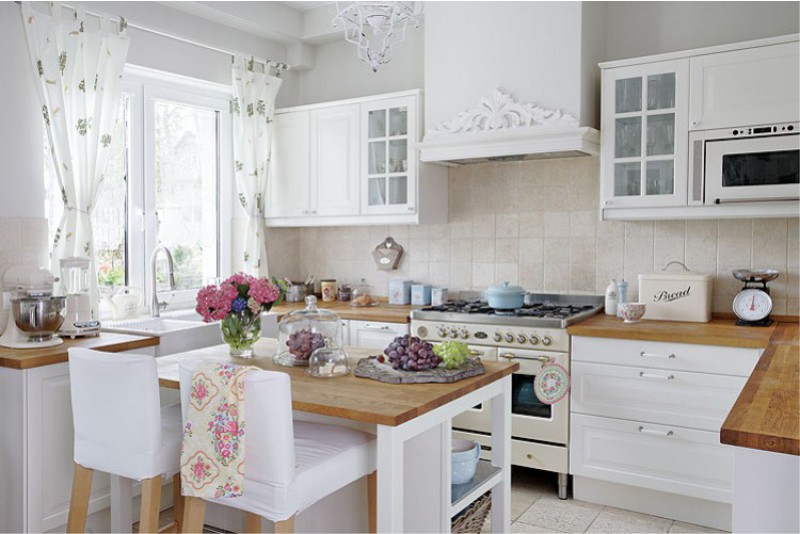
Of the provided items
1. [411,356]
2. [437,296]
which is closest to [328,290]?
[437,296]

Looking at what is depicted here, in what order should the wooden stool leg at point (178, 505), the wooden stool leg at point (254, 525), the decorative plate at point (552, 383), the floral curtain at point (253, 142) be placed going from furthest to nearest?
the floral curtain at point (253, 142) < the decorative plate at point (552, 383) < the wooden stool leg at point (178, 505) < the wooden stool leg at point (254, 525)

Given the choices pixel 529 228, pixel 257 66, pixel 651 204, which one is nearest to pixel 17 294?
pixel 257 66

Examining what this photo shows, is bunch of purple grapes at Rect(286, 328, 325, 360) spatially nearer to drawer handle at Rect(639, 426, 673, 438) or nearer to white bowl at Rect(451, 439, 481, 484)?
white bowl at Rect(451, 439, 481, 484)

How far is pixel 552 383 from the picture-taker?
3.37 m

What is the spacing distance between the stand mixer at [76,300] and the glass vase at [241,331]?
873 millimetres

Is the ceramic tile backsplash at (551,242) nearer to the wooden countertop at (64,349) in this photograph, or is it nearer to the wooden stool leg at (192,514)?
the wooden countertop at (64,349)

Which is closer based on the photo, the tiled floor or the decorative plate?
the tiled floor

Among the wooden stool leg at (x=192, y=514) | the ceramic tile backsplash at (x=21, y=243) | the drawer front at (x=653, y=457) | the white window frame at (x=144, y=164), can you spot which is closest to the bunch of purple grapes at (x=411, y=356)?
the wooden stool leg at (x=192, y=514)

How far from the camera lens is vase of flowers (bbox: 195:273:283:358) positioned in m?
Answer: 2.78

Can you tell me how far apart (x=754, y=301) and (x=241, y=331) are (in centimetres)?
246

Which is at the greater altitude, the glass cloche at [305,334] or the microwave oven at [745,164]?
the microwave oven at [745,164]

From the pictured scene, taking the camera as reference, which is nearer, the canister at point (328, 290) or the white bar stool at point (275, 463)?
the white bar stool at point (275, 463)

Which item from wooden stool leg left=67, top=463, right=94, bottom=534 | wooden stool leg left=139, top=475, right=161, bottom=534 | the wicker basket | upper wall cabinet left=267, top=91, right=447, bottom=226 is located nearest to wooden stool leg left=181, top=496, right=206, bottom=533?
wooden stool leg left=139, top=475, right=161, bottom=534

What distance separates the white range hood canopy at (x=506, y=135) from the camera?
12.0ft
